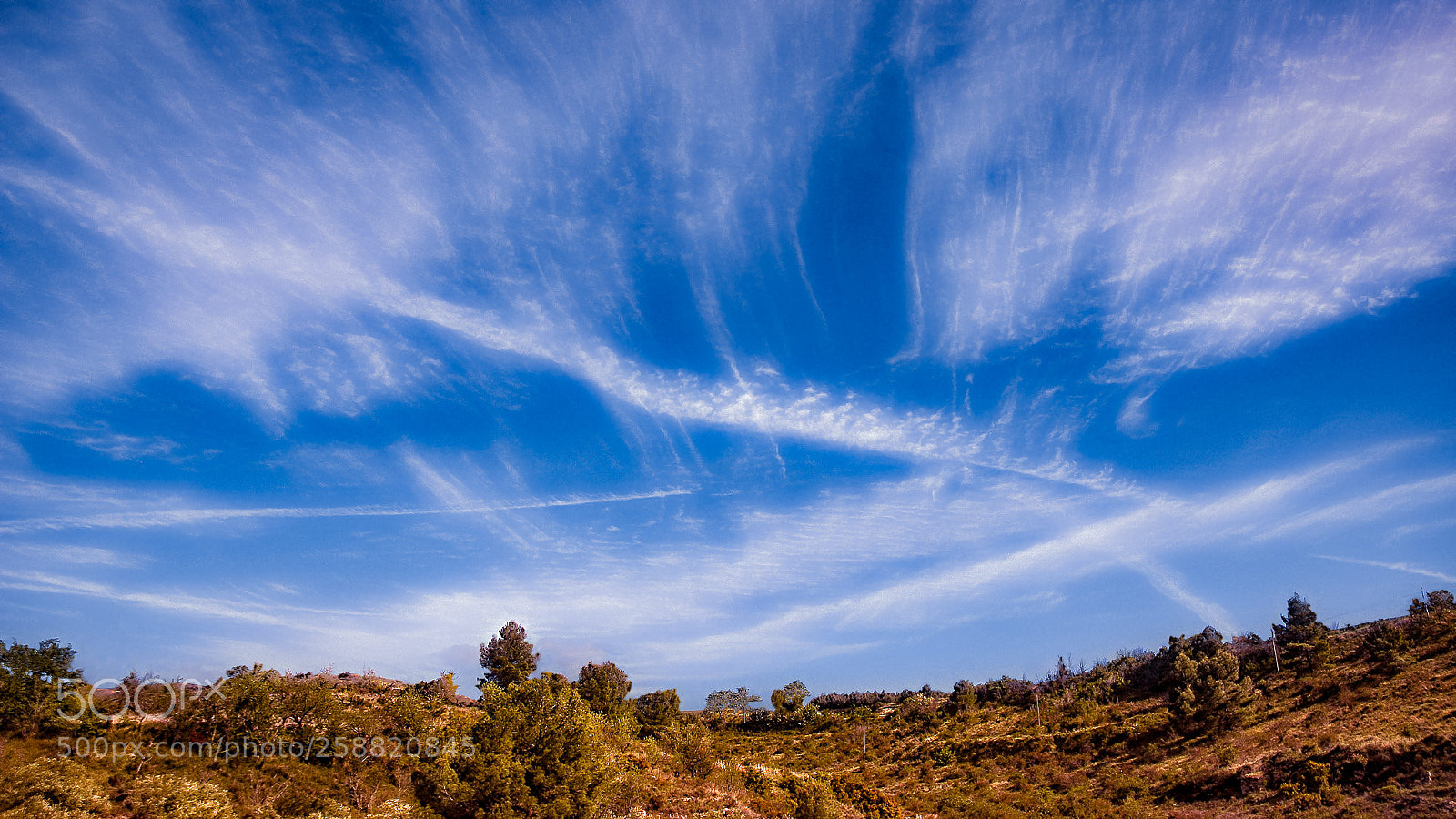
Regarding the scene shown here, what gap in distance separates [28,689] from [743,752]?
60337mm

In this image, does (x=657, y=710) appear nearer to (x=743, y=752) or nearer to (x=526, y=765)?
(x=743, y=752)

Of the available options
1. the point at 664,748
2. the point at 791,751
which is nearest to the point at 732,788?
the point at 664,748

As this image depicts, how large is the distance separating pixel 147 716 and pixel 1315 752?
228ft

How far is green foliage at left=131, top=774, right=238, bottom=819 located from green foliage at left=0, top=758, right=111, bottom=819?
1.10m

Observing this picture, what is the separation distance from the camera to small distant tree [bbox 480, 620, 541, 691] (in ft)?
230

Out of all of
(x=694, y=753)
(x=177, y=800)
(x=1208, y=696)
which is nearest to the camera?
(x=177, y=800)

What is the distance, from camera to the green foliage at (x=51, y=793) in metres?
20.9

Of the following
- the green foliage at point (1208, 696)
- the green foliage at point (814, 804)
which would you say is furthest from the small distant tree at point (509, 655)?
the green foliage at point (1208, 696)

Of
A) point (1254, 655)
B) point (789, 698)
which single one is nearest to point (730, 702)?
point (789, 698)

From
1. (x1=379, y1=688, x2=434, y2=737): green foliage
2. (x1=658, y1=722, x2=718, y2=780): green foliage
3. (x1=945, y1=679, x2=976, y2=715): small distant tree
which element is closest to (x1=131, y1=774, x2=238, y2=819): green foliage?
(x1=379, y1=688, x2=434, y2=737): green foliage

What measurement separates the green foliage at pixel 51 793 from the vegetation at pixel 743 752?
0.30 feet

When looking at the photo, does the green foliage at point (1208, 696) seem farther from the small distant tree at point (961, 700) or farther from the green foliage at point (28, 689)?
the green foliage at point (28, 689)

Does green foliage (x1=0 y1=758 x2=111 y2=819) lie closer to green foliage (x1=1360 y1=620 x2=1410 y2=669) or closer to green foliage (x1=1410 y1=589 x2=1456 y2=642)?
green foliage (x1=1360 y1=620 x2=1410 y2=669)

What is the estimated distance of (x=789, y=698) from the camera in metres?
94.2
